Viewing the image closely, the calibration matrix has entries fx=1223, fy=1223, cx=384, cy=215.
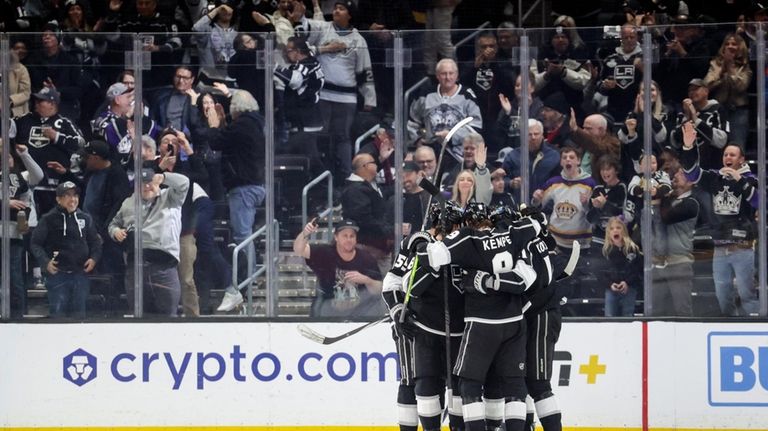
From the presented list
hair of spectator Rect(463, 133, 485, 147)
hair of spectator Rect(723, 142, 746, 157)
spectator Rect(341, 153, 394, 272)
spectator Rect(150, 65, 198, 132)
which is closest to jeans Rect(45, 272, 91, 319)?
spectator Rect(150, 65, 198, 132)

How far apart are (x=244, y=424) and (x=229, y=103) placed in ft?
6.42

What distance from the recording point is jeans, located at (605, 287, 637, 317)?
7.38 metres

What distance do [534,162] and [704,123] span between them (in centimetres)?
104

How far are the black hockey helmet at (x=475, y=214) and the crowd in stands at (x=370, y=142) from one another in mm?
980

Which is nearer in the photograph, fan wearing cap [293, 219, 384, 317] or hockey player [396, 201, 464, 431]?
hockey player [396, 201, 464, 431]

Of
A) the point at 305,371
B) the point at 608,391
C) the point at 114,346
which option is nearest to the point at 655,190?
the point at 608,391

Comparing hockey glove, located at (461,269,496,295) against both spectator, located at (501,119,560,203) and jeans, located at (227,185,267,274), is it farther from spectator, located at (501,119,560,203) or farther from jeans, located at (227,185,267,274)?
jeans, located at (227,185,267,274)

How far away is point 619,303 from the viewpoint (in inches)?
291

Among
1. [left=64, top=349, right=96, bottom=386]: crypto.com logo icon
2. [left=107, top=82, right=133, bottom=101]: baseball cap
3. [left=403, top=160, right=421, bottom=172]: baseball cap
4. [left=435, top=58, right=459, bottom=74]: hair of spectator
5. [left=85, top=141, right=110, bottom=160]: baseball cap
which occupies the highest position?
[left=435, top=58, right=459, bottom=74]: hair of spectator

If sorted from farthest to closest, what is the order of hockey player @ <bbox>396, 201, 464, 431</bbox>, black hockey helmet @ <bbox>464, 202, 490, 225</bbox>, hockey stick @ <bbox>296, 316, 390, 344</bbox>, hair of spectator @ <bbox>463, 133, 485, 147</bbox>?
hair of spectator @ <bbox>463, 133, 485, 147</bbox> < hockey stick @ <bbox>296, 316, 390, 344</bbox> < hockey player @ <bbox>396, 201, 464, 431</bbox> < black hockey helmet @ <bbox>464, 202, 490, 225</bbox>

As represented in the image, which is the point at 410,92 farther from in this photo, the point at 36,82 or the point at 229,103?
the point at 36,82

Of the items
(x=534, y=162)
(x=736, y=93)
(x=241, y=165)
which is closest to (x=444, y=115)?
(x=534, y=162)

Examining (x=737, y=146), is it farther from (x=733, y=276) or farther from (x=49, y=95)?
(x=49, y=95)

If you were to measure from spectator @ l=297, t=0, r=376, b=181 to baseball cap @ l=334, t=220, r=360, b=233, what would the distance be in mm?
270
